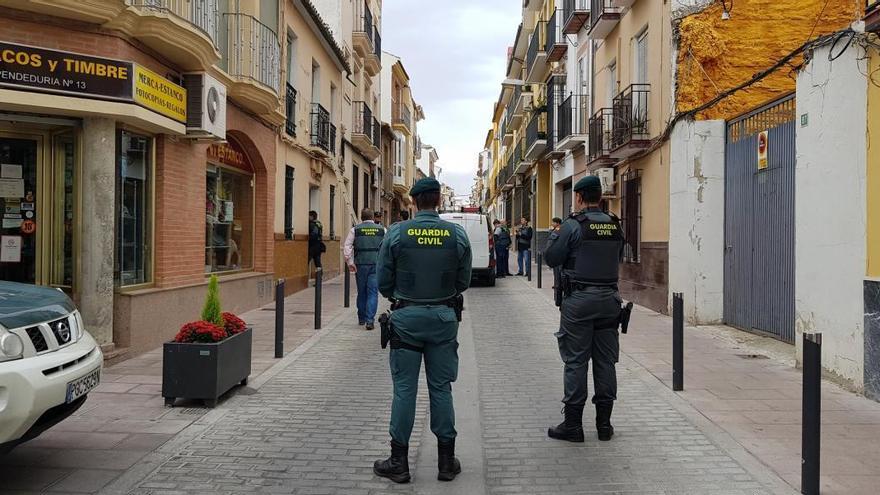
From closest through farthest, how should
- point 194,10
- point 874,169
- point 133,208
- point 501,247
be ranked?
point 874,169 < point 133,208 < point 194,10 < point 501,247

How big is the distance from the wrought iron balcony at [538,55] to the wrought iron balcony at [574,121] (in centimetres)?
570

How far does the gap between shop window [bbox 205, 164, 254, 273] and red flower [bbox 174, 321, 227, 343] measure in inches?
216

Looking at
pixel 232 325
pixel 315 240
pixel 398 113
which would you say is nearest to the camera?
pixel 232 325

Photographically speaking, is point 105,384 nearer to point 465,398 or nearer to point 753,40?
point 465,398

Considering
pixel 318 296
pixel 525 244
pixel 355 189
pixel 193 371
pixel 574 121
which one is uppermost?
pixel 574 121

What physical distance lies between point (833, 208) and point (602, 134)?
9.27 m

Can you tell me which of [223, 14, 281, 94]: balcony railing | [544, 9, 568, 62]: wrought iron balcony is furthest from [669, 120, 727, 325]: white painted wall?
[544, 9, 568, 62]: wrought iron balcony

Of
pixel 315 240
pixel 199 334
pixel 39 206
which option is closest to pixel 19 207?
pixel 39 206

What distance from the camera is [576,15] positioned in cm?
1831

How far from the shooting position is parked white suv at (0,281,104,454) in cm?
358

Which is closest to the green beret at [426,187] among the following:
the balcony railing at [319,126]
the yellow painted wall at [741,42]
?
the yellow painted wall at [741,42]

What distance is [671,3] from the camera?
39.0ft

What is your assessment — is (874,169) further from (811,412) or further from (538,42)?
(538,42)

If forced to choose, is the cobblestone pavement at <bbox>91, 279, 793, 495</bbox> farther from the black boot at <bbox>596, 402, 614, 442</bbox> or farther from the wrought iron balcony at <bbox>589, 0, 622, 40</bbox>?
the wrought iron balcony at <bbox>589, 0, 622, 40</bbox>
